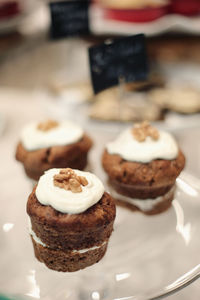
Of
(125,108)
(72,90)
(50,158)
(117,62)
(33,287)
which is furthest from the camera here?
(72,90)

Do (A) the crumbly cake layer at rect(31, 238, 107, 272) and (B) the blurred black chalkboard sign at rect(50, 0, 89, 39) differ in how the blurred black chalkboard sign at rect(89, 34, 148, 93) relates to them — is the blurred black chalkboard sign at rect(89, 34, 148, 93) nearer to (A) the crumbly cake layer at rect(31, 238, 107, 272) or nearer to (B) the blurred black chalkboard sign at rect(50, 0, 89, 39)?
(B) the blurred black chalkboard sign at rect(50, 0, 89, 39)

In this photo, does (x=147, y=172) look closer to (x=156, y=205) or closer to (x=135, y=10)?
(x=156, y=205)

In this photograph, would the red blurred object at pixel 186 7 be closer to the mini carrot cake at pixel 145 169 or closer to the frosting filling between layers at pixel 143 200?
the mini carrot cake at pixel 145 169

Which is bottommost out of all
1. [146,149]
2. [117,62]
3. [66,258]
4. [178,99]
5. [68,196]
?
[178,99]

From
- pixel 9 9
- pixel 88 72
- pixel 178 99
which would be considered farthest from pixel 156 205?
pixel 9 9

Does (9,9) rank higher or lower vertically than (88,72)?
higher

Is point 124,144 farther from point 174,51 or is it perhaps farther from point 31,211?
point 174,51

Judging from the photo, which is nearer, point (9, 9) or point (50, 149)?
point (50, 149)

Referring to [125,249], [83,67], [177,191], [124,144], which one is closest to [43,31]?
[83,67]
